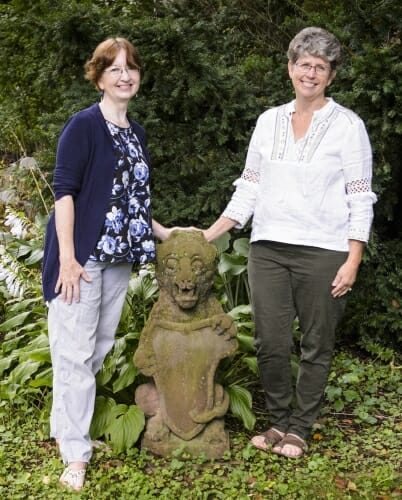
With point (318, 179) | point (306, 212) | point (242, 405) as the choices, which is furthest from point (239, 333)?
point (318, 179)

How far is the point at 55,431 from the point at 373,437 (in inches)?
75.7

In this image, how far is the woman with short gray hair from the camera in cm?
344

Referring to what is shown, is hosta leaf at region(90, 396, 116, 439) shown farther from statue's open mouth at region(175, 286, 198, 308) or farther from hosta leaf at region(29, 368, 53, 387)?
statue's open mouth at region(175, 286, 198, 308)

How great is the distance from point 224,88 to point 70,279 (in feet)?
8.29

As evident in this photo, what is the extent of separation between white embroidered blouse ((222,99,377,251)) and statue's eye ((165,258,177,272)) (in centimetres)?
49

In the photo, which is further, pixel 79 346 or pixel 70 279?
pixel 79 346

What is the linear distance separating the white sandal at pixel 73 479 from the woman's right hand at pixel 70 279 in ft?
2.97

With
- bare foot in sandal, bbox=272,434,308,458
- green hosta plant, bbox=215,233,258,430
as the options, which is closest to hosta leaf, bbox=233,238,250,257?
green hosta plant, bbox=215,233,258,430

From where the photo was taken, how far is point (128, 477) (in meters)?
3.69

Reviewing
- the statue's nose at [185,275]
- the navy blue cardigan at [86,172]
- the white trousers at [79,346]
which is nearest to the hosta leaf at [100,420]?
the white trousers at [79,346]

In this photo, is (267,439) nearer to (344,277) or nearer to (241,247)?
(344,277)

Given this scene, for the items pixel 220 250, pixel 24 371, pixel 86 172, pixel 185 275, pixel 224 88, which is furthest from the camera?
pixel 224 88

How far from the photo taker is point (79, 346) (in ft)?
11.4

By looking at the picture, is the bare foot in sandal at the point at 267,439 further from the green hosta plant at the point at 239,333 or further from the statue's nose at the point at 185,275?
the statue's nose at the point at 185,275
